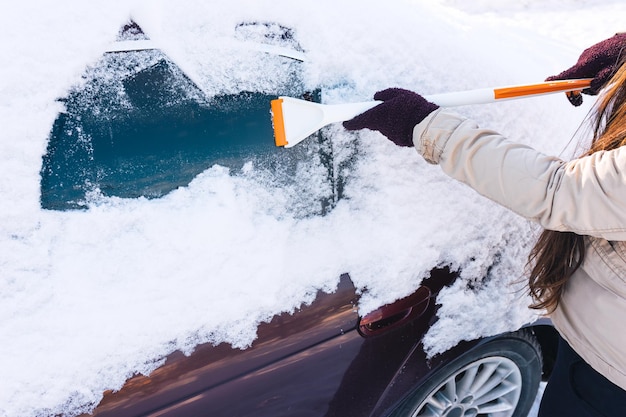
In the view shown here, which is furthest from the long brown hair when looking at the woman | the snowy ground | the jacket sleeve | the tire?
the tire

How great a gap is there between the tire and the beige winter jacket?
1.29 ft

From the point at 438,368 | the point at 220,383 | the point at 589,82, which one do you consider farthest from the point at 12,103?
the point at 589,82

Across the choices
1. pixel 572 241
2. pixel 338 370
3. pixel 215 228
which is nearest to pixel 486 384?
pixel 338 370

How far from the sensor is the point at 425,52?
1.44 meters

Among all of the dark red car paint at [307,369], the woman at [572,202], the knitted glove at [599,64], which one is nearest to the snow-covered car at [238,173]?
the dark red car paint at [307,369]

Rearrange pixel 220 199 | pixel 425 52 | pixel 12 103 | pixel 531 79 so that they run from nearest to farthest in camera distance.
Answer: pixel 12 103
pixel 220 199
pixel 425 52
pixel 531 79

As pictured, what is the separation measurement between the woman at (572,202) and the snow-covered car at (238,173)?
24 cm

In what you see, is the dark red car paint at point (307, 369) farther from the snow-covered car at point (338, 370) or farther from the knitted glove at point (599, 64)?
the knitted glove at point (599, 64)

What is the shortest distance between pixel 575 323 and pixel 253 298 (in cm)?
78

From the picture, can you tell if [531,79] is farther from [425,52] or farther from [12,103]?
[12,103]

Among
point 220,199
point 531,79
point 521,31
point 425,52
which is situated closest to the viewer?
point 220,199

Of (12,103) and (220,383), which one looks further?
(220,383)

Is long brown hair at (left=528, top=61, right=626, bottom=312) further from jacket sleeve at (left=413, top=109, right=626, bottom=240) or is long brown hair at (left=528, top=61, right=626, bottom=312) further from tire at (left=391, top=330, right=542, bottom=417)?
tire at (left=391, top=330, right=542, bottom=417)

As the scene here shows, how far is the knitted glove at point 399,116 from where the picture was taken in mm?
1174
